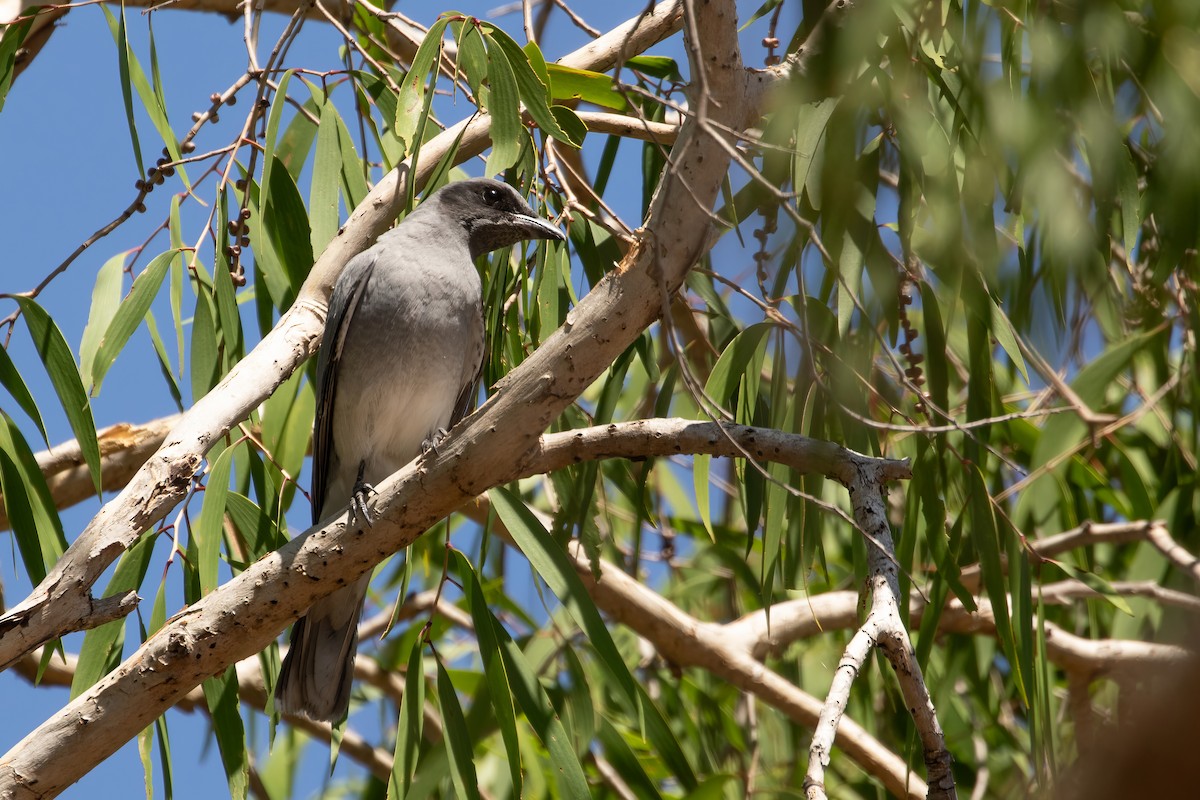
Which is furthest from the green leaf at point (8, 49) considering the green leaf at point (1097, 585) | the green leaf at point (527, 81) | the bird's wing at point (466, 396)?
the green leaf at point (1097, 585)

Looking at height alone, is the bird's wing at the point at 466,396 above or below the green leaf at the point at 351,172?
below

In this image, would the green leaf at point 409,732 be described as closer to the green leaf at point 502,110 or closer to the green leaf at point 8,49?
the green leaf at point 502,110

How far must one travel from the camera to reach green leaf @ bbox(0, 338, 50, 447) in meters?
3.09

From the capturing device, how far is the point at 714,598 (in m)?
6.12

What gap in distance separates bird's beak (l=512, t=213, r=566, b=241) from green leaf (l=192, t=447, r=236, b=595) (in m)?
1.03

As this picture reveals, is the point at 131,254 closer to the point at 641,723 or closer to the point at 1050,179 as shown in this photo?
the point at 641,723

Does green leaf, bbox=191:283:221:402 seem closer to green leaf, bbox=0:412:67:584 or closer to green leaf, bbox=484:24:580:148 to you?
green leaf, bbox=0:412:67:584

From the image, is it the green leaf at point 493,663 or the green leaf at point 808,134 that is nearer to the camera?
the green leaf at point 808,134

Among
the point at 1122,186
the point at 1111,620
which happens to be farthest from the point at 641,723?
the point at 1111,620

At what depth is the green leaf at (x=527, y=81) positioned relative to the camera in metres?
2.84

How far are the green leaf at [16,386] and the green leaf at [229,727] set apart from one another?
0.75m

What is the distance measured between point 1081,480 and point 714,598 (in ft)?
6.95

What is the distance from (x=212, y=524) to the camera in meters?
3.06

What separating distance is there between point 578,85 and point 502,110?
0.55m
